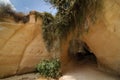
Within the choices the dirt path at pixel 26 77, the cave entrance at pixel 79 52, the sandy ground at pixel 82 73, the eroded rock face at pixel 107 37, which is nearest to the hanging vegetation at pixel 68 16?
the eroded rock face at pixel 107 37

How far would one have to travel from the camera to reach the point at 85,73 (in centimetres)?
525

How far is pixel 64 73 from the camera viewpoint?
5.52 meters

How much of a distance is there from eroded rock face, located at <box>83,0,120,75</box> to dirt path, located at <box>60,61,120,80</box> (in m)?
0.19

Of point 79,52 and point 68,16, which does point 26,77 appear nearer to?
point 79,52

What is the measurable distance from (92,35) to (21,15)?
2899 mm

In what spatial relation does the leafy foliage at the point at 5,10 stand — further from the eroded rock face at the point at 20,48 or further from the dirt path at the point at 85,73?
the dirt path at the point at 85,73

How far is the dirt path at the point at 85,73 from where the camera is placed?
196 inches

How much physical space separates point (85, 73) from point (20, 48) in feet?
7.57

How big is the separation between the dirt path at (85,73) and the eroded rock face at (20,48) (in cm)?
129

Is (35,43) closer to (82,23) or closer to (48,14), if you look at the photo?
(48,14)

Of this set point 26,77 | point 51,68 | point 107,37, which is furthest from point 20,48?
point 107,37

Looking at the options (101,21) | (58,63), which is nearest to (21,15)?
(58,63)

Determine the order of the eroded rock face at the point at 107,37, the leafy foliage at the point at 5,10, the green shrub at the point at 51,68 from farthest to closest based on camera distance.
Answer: the leafy foliage at the point at 5,10 < the green shrub at the point at 51,68 < the eroded rock face at the point at 107,37

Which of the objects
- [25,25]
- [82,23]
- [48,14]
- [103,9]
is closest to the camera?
[103,9]
